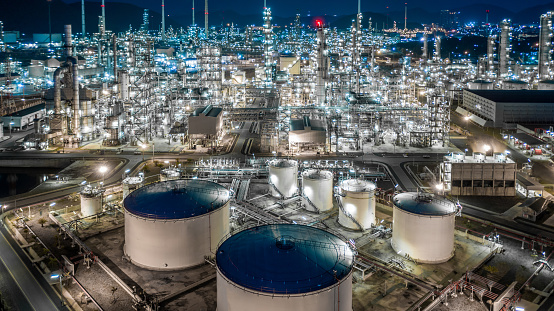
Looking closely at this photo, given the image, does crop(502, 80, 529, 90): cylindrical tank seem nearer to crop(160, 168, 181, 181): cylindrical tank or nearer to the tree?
crop(160, 168, 181, 181): cylindrical tank

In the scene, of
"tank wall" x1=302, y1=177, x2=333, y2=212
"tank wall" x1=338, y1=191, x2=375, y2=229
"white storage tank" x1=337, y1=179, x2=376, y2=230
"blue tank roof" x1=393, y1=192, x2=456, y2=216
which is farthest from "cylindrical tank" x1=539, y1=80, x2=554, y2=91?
"tank wall" x1=338, y1=191, x2=375, y2=229

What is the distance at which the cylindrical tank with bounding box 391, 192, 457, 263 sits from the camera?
29.0 metres

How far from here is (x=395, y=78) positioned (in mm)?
78625

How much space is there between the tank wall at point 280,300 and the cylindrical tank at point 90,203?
18.2 m

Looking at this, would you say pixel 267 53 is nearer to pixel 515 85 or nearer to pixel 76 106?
pixel 515 85

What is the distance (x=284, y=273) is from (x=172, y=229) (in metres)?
9.35

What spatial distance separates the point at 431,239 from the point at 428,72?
65048 mm

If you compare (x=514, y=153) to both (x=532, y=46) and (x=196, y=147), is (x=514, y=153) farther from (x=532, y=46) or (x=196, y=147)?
(x=532, y=46)

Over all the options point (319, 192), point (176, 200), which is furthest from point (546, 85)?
point (176, 200)

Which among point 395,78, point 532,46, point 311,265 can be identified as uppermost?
point 532,46

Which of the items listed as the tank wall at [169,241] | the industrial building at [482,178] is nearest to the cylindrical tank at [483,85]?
the industrial building at [482,178]

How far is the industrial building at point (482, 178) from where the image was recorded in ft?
135

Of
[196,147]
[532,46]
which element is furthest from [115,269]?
[532,46]

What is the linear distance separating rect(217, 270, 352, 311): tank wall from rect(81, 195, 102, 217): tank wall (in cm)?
1817
